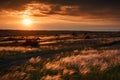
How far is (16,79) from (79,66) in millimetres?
4017

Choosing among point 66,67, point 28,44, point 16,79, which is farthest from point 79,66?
point 28,44

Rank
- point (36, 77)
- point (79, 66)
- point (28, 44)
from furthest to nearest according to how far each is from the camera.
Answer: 1. point (28, 44)
2. point (79, 66)
3. point (36, 77)

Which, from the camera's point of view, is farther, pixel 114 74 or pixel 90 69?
pixel 90 69

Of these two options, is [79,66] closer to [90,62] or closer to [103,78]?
[90,62]

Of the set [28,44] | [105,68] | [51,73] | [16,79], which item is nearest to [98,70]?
[105,68]

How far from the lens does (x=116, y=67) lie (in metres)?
14.5

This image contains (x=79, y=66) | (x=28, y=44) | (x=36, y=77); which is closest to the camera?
(x=36, y=77)

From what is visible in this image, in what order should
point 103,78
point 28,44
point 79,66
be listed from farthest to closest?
point 28,44, point 79,66, point 103,78

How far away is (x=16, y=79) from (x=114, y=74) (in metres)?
4.40

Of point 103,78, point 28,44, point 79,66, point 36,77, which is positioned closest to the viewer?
point 103,78

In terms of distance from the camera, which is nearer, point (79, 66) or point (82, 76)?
point (82, 76)

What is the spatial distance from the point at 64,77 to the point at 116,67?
3113 mm

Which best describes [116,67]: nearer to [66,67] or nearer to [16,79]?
[66,67]

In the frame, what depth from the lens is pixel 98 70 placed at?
1391 centimetres
